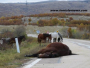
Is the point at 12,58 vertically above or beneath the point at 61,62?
beneath

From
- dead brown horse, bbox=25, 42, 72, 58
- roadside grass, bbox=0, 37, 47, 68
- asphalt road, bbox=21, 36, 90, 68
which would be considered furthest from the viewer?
dead brown horse, bbox=25, 42, 72, 58

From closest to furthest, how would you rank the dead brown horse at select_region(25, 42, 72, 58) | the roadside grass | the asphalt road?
1. the asphalt road
2. the roadside grass
3. the dead brown horse at select_region(25, 42, 72, 58)

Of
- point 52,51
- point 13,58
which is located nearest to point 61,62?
point 52,51

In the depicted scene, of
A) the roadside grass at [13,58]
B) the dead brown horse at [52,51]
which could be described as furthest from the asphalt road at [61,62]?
the roadside grass at [13,58]

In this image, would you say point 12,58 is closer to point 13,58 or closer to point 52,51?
point 13,58

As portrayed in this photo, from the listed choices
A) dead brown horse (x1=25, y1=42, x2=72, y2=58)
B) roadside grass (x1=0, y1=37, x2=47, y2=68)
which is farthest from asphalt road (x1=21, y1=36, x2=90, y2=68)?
roadside grass (x1=0, y1=37, x2=47, y2=68)

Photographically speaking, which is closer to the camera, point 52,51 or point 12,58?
point 52,51

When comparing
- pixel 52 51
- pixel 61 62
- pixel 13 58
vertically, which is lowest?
pixel 13 58

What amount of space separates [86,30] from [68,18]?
5766 centimetres

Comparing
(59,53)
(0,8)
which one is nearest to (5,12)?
(0,8)

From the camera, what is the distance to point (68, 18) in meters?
122

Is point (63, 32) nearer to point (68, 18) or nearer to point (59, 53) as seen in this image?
point (68, 18)

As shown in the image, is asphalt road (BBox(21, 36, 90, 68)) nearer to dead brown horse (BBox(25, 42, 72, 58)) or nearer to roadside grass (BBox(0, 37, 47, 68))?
dead brown horse (BBox(25, 42, 72, 58))

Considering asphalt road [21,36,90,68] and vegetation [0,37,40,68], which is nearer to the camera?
asphalt road [21,36,90,68]
